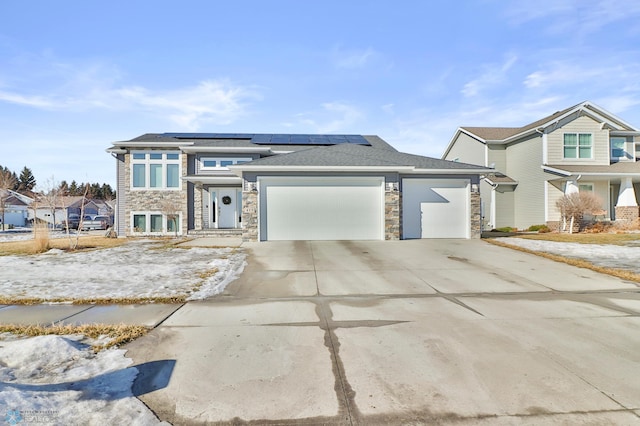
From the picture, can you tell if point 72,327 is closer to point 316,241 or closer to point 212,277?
point 212,277

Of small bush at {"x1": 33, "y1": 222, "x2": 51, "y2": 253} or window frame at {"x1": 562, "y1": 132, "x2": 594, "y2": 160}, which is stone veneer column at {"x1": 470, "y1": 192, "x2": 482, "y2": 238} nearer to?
window frame at {"x1": 562, "y1": 132, "x2": 594, "y2": 160}

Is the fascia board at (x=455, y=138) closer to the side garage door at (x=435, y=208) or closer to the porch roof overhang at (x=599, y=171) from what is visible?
the porch roof overhang at (x=599, y=171)

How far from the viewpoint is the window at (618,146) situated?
789 inches

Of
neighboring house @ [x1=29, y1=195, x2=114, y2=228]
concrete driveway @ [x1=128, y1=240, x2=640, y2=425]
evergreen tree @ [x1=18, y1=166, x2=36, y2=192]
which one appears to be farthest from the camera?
evergreen tree @ [x1=18, y1=166, x2=36, y2=192]

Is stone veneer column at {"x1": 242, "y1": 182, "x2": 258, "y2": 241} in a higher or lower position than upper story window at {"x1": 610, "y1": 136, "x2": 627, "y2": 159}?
lower

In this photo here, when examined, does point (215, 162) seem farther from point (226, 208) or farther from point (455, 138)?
point (455, 138)

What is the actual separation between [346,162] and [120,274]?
9167 mm

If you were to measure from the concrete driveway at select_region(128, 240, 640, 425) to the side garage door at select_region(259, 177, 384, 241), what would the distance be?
21.3ft

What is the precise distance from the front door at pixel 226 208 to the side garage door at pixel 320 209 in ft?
20.1

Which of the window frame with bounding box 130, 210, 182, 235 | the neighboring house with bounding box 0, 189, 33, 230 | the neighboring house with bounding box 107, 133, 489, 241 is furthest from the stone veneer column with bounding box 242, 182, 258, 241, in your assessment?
the neighboring house with bounding box 0, 189, 33, 230

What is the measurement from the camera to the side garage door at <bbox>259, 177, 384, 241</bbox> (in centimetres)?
1330

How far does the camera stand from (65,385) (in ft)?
9.34

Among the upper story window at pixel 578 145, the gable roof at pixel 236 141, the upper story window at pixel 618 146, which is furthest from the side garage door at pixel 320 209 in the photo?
the upper story window at pixel 618 146

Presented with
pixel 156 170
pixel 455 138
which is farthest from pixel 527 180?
pixel 156 170
